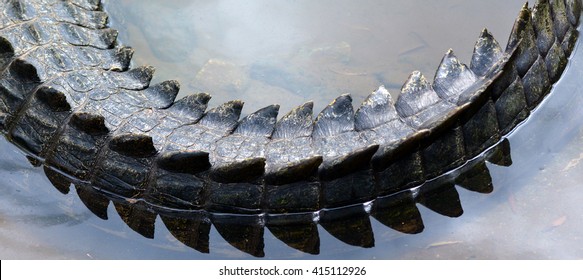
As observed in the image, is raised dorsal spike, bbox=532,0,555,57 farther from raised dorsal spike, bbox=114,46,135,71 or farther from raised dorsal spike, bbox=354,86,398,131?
raised dorsal spike, bbox=114,46,135,71

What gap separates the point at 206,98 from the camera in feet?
13.1

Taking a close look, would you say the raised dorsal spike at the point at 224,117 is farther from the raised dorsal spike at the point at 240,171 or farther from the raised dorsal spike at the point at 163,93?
the raised dorsal spike at the point at 240,171

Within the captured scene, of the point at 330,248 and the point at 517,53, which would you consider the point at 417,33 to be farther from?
the point at 330,248

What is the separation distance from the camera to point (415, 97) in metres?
3.86

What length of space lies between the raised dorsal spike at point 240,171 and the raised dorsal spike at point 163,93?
62cm

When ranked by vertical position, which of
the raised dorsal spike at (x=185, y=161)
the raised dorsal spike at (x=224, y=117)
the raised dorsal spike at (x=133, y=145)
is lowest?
the raised dorsal spike at (x=185, y=161)

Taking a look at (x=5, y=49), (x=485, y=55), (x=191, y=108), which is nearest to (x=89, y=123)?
(x=191, y=108)

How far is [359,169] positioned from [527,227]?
Result: 878 millimetres

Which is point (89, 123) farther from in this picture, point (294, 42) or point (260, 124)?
point (294, 42)

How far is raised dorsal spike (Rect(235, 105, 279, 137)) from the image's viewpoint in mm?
3791

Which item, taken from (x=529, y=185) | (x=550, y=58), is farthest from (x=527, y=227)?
(x=550, y=58)

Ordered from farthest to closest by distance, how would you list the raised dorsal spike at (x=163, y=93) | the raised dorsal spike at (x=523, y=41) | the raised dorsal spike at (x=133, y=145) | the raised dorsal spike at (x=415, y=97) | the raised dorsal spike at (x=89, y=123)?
the raised dorsal spike at (x=163, y=93) → the raised dorsal spike at (x=523, y=41) → the raised dorsal spike at (x=415, y=97) → the raised dorsal spike at (x=89, y=123) → the raised dorsal spike at (x=133, y=145)

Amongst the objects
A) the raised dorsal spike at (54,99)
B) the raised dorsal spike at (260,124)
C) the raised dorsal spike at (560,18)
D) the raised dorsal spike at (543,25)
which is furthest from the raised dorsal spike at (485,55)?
the raised dorsal spike at (54,99)

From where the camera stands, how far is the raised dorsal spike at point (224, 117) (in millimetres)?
3867
